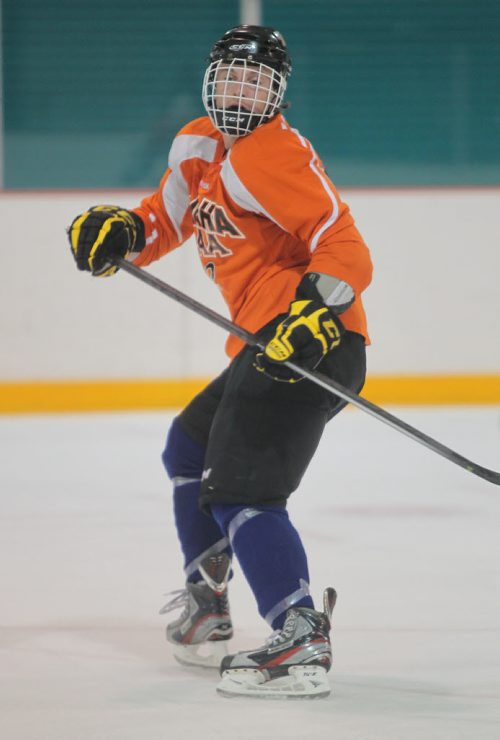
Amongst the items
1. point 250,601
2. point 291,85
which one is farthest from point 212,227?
point 291,85

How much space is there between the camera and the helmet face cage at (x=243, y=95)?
2107 millimetres

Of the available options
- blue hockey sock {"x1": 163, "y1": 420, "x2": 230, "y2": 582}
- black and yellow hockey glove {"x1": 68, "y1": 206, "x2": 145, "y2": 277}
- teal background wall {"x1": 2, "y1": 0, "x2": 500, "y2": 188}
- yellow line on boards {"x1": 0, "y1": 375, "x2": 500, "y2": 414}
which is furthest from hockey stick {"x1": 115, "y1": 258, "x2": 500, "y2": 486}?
teal background wall {"x1": 2, "y1": 0, "x2": 500, "y2": 188}

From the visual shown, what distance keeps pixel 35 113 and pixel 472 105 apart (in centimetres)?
237

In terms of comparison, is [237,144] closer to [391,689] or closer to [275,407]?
[275,407]

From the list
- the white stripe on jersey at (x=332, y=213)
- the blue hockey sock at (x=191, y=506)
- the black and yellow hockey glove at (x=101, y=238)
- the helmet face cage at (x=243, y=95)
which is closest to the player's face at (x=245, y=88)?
the helmet face cage at (x=243, y=95)

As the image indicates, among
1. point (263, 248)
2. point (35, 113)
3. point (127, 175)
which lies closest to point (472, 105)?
point (127, 175)

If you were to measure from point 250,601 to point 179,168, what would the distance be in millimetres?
924

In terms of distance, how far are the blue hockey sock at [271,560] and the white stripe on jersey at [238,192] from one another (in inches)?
19.1

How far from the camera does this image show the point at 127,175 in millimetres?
6652

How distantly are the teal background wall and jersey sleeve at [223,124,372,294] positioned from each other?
15.2 ft

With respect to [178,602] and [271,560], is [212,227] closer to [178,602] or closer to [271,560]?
[271,560]

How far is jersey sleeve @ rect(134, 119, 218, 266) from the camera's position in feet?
7.50

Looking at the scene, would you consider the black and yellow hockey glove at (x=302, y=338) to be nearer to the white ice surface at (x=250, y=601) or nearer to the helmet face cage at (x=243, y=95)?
the helmet face cage at (x=243, y=95)

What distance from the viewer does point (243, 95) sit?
83.1 inches
